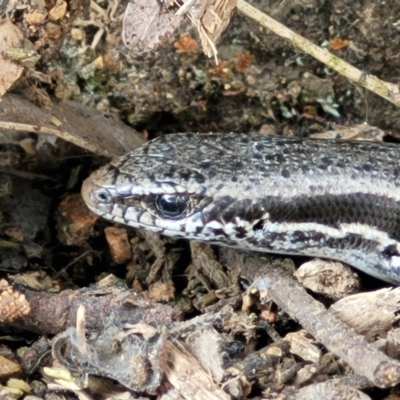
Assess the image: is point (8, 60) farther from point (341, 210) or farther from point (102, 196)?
point (341, 210)

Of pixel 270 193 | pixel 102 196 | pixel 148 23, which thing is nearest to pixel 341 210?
pixel 270 193

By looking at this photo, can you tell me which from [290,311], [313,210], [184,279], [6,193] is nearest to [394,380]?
[290,311]

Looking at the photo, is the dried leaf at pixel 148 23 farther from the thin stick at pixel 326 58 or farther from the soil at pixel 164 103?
the thin stick at pixel 326 58

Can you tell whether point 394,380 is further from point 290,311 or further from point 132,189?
point 132,189

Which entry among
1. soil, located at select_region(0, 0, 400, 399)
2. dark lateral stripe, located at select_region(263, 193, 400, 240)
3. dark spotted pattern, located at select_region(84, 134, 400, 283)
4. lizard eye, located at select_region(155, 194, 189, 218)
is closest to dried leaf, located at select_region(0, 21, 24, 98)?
soil, located at select_region(0, 0, 400, 399)

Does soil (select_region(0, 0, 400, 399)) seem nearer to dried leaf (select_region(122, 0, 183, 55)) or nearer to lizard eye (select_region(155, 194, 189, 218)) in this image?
lizard eye (select_region(155, 194, 189, 218))

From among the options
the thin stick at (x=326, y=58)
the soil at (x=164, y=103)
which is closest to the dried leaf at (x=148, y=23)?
the soil at (x=164, y=103)
